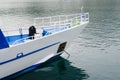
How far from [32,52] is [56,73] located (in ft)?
8.24

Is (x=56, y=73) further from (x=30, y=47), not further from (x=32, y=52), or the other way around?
(x=30, y=47)

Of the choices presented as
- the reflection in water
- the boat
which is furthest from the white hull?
the reflection in water

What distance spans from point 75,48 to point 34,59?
790 centimetres

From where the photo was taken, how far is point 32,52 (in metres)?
13.9

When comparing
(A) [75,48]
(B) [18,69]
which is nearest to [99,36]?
(A) [75,48]

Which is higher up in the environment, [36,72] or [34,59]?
[34,59]

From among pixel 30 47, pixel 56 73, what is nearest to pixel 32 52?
pixel 30 47

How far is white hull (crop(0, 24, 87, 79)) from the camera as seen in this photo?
12.7 metres

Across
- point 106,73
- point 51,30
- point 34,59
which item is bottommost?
point 106,73

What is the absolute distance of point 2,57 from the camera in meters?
12.3

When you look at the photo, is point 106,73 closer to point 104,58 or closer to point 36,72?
point 104,58

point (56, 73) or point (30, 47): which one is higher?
point (30, 47)

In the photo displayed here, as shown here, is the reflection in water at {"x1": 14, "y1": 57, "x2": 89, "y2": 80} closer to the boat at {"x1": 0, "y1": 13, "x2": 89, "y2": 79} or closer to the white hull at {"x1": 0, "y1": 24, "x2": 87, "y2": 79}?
the boat at {"x1": 0, "y1": 13, "x2": 89, "y2": 79}

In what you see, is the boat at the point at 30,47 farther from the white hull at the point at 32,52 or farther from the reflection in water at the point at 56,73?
the reflection in water at the point at 56,73
